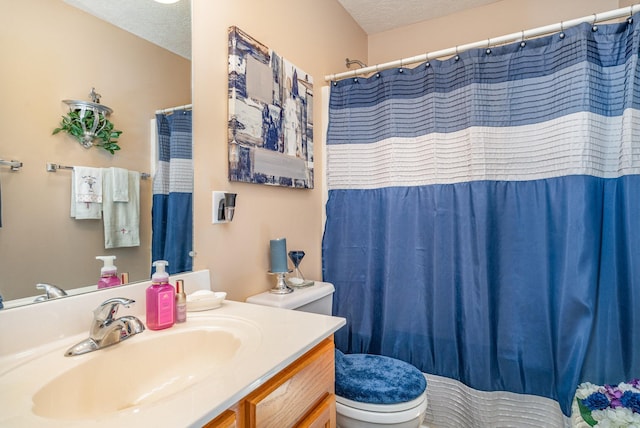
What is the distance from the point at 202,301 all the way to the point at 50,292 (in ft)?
1.24

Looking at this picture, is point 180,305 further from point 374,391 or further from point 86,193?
point 374,391

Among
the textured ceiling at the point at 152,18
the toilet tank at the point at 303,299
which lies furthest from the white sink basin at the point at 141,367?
the textured ceiling at the point at 152,18

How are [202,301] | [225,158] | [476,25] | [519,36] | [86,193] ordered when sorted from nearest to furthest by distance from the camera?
[86,193]
[202,301]
[225,158]
[519,36]
[476,25]

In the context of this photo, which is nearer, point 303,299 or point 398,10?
point 303,299

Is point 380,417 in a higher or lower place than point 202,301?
lower

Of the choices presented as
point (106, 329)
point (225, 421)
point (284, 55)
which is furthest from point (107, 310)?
point (284, 55)

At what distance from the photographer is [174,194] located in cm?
109

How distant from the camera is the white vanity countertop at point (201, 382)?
18.9 inches

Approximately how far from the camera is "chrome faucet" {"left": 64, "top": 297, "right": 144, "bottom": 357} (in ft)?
2.40

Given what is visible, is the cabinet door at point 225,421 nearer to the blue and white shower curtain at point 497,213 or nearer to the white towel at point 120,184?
the white towel at point 120,184

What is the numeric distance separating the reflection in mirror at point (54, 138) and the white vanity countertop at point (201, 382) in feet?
0.60

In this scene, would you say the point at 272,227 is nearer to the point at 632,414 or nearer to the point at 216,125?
the point at 216,125

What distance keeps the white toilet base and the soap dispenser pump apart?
89 centimetres

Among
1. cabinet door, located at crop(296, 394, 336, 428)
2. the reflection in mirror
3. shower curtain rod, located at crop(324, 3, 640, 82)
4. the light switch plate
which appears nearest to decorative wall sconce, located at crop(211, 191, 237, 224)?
the light switch plate
